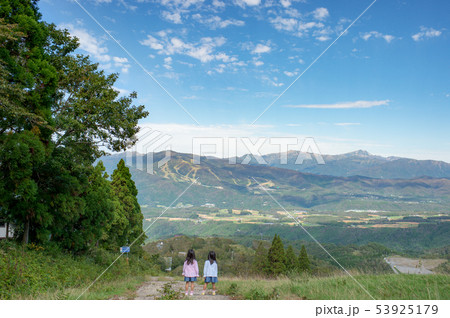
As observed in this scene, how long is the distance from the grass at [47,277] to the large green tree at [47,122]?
4.85ft

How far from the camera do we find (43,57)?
555 inches

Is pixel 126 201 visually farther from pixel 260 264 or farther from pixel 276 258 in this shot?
pixel 260 264

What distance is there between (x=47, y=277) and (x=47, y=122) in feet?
19.7

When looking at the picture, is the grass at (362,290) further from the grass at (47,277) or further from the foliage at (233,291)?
the grass at (47,277)

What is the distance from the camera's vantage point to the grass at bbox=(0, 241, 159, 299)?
28.5 feet

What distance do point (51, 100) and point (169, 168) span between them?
18659cm

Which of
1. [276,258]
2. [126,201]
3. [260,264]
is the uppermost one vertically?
[126,201]

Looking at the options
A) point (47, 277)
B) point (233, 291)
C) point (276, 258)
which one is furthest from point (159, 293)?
point (276, 258)

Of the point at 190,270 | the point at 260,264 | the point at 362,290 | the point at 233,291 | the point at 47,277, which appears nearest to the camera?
the point at 362,290

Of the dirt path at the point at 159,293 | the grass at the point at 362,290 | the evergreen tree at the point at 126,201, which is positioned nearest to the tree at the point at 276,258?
the evergreen tree at the point at 126,201

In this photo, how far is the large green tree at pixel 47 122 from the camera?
12055 mm

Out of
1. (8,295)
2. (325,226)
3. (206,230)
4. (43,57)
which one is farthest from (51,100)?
(325,226)

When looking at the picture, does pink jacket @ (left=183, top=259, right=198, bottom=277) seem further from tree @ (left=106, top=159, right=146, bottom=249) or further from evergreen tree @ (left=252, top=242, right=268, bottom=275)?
evergreen tree @ (left=252, top=242, right=268, bottom=275)

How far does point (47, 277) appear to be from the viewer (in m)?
11.3
